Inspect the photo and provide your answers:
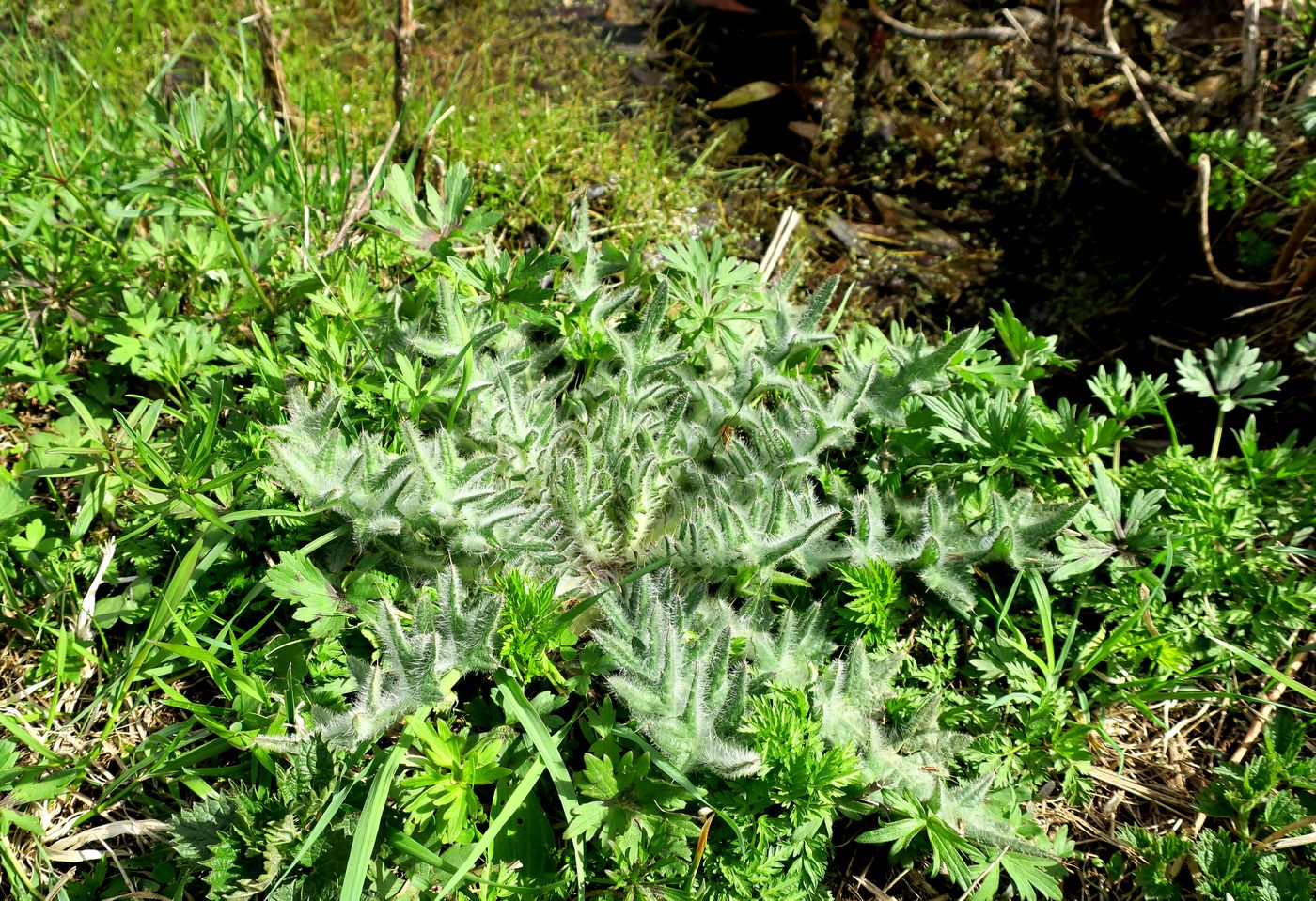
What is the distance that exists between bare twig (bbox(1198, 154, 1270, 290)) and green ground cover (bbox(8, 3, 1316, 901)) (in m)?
0.36

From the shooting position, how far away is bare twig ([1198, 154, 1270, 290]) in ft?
8.83

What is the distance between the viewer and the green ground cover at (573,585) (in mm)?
1667

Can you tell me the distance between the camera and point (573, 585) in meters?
1.97

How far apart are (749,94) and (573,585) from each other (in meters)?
2.28

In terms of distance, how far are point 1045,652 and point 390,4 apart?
11.6ft

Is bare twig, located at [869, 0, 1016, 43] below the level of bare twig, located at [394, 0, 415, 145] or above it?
below

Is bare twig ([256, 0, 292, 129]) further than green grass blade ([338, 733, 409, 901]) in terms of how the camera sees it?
Yes

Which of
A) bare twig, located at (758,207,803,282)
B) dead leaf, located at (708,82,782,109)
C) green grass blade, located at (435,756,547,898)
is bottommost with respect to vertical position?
green grass blade, located at (435,756,547,898)

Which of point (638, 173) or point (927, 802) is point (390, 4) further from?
point (927, 802)

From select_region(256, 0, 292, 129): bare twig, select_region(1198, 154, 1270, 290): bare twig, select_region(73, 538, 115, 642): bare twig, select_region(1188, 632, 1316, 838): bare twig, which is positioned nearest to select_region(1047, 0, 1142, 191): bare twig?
select_region(1198, 154, 1270, 290): bare twig

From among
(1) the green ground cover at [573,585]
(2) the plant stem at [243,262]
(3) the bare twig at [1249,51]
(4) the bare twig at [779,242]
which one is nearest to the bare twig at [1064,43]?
(3) the bare twig at [1249,51]

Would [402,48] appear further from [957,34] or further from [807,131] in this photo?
[957,34]

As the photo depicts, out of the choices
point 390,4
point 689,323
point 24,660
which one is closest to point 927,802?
point 689,323

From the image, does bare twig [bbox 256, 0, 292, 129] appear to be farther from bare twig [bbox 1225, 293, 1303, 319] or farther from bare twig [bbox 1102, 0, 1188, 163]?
bare twig [bbox 1225, 293, 1303, 319]
